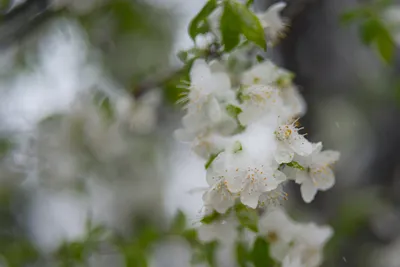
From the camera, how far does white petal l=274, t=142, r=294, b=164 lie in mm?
790

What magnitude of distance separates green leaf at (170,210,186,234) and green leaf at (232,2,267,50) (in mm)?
556

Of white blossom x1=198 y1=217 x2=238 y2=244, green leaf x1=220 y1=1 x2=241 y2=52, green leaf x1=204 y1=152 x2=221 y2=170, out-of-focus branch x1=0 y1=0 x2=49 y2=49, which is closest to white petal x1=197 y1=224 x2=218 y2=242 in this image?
white blossom x1=198 y1=217 x2=238 y2=244

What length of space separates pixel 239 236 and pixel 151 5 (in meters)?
1.32

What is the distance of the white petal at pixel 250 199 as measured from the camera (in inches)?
31.3

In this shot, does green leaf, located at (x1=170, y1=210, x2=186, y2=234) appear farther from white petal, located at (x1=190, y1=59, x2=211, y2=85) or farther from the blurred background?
white petal, located at (x1=190, y1=59, x2=211, y2=85)

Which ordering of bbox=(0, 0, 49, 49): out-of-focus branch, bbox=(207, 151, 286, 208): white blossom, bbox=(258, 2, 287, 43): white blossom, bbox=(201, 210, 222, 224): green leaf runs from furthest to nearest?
bbox=(0, 0, 49, 49): out-of-focus branch → bbox=(258, 2, 287, 43): white blossom → bbox=(201, 210, 222, 224): green leaf → bbox=(207, 151, 286, 208): white blossom

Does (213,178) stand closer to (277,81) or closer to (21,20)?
(277,81)

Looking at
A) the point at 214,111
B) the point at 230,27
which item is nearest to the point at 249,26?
the point at 230,27

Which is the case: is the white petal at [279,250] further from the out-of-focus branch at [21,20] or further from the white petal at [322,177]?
the out-of-focus branch at [21,20]

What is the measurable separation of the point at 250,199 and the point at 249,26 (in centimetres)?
23

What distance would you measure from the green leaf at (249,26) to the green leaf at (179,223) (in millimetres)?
556

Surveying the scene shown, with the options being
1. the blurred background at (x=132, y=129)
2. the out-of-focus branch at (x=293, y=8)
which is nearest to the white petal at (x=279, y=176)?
the blurred background at (x=132, y=129)

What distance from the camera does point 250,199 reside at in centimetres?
80

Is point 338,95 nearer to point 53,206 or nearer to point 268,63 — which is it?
point 53,206
